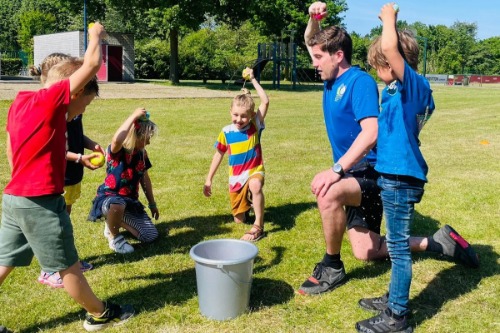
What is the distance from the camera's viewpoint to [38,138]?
2.80 meters

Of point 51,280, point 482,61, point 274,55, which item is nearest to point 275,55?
point 274,55

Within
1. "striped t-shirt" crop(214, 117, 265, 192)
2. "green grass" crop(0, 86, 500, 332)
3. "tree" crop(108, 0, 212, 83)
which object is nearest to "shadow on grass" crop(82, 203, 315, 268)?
"green grass" crop(0, 86, 500, 332)

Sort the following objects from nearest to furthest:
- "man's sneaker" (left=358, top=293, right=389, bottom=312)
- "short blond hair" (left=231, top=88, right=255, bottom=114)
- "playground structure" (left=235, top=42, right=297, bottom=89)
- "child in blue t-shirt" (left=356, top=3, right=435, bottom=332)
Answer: "child in blue t-shirt" (left=356, top=3, right=435, bottom=332)
"man's sneaker" (left=358, top=293, right=389, bottom=312)
"short blond hair" (left=231, top=88, right=255, bottom=114)
"playground structure" (left=235, top=42, right=297, bottom=89)

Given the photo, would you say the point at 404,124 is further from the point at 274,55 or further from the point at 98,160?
the point at 274,55

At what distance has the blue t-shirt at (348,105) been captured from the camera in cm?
349

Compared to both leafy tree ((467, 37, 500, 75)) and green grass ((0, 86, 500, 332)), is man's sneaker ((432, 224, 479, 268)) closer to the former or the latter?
green grass ((0, 86, 500, 332))

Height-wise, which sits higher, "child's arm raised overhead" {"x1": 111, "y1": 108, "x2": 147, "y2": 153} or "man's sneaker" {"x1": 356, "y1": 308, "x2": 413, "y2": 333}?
"child's arm raised overhead" {"x1": 111, "y1": 108, "x2": 147, "y2": 153}

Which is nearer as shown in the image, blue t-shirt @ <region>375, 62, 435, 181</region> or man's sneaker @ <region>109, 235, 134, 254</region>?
blue t-shirt @ <region>375, 62, 435, 181</region>

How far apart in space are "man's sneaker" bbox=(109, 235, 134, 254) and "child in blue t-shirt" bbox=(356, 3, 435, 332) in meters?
2.21

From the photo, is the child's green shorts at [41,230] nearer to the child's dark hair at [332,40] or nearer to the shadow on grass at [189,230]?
the shadow on grass at [189,230]

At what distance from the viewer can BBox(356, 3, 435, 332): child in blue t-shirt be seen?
2982 mm

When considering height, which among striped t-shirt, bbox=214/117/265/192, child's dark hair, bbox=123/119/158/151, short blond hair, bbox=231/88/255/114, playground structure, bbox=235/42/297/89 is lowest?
striped t-shirt, bbox=214/117/265/192

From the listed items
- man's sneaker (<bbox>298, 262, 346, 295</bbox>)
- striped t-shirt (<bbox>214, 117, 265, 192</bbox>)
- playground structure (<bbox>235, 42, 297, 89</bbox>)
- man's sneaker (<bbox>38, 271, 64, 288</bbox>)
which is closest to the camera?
man's sneaker (<bbox>298, 262, 346, 295</bbox>)

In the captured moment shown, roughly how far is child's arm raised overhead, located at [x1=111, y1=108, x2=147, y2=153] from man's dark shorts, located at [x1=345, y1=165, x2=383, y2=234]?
5.64 ft
